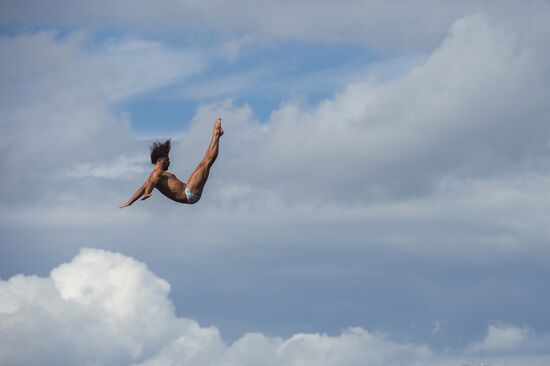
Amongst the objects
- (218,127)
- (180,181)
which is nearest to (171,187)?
(180,181)

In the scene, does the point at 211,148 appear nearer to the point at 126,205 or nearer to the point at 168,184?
the point at 168,184

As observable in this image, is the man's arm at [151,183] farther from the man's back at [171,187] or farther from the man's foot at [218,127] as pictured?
the man's foot at [218,127]

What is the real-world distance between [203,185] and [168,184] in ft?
6.05

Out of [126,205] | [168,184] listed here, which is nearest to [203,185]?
[168,184]

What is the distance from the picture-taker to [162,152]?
4181cm

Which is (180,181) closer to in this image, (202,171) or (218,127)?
(202,171)

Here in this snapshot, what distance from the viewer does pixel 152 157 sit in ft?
138

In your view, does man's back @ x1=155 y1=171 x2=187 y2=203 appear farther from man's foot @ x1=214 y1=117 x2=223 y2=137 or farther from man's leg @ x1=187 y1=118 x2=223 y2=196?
man's foot @ x1=214 y1=117 x2=223 y2=137

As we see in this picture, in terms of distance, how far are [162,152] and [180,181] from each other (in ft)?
6.78

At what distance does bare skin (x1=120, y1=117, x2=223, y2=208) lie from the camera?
137ft

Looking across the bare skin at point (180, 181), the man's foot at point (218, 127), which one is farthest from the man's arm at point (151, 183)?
the man's foot at point (218, 127)

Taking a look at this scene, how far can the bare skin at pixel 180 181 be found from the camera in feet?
137

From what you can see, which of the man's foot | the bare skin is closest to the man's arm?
the bare skin

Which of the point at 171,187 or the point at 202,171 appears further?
the point at 202,171
